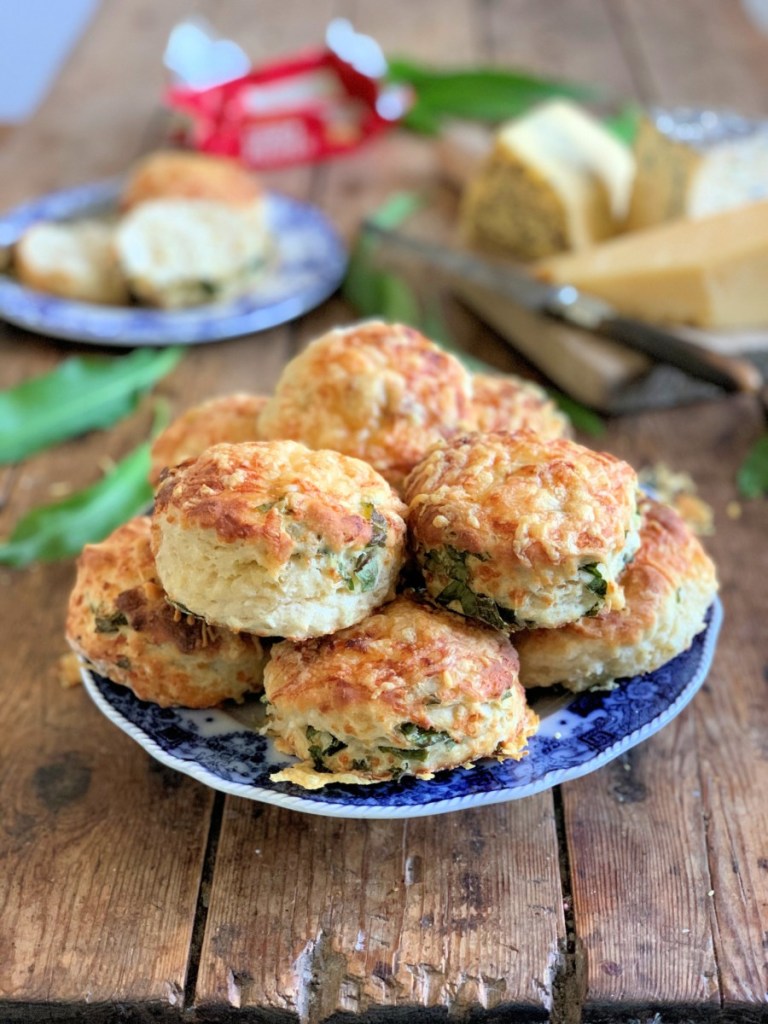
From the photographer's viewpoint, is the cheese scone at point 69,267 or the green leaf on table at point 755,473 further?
the cheese scone at point 69,267

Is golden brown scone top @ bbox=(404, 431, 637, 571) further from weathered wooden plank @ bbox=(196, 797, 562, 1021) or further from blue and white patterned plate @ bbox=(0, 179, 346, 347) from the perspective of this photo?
blue and white patterned plate @ bbox=(0, 179, 346, 347)

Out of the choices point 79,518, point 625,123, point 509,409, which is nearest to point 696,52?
point 625,123

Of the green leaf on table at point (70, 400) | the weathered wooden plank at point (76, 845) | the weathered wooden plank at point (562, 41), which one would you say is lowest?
the weathered wooden plank at point (562, 41)

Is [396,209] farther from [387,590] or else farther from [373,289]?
[387,590]

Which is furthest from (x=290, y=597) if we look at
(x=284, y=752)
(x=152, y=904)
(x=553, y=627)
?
(x=152, y=904)

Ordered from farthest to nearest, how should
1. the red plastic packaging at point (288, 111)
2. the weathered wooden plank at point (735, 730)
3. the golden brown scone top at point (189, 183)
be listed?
the red plastic packaging at point (288, 111) → the golden brown scone top at point (189, 183) → the weathered wooden plank at point (735, 730)

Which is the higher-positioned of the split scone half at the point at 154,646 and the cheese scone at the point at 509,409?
the split scone half at the point at 154,646

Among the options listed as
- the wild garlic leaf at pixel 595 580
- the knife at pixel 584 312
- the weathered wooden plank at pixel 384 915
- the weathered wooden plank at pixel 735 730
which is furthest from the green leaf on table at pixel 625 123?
the weathered wooden plank at pixel 384 915

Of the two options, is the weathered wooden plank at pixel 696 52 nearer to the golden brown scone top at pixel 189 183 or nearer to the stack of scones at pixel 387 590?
the golden brown scone top at pixel 189 183
